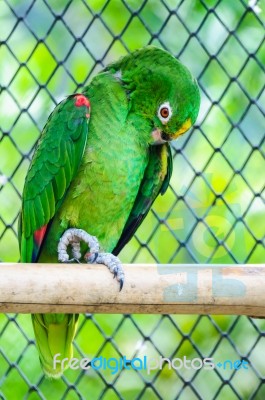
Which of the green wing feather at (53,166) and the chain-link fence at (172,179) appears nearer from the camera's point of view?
the green wing feather at (53,166)

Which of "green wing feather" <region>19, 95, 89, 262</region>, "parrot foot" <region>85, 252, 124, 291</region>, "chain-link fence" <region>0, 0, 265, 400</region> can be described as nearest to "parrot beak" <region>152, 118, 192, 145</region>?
"green wing feather" <region>19, 95, 89, 262</region>

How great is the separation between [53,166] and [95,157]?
85mm

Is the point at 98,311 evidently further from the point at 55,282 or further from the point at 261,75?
the point at 261,75

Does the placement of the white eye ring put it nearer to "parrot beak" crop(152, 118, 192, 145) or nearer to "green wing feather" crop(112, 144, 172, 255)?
"parrot beak" crop(152, 118, 192, 145)

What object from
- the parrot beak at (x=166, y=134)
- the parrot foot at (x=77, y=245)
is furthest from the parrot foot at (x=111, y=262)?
the parrot beak at (x=166, y=134)

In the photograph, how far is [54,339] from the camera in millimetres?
1989

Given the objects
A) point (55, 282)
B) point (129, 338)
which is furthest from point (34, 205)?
point (129, 338)

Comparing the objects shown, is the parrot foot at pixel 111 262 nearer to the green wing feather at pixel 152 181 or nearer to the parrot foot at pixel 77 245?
the parrot foot at pixel 77 245

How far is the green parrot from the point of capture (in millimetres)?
1906

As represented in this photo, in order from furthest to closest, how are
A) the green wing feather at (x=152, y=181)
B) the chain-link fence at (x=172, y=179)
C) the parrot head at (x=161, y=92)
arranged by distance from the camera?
the chain-link fence at (x=172, y=179)
the green wing feather at (x=152, y=181)
the parrot head at (x=161, y=92)

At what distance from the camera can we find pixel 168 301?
162cm

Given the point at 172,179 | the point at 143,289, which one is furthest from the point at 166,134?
the point at 172,179

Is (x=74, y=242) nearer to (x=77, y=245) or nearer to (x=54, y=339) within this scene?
(x=77, y=245)

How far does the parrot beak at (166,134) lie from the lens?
6.23 feet
